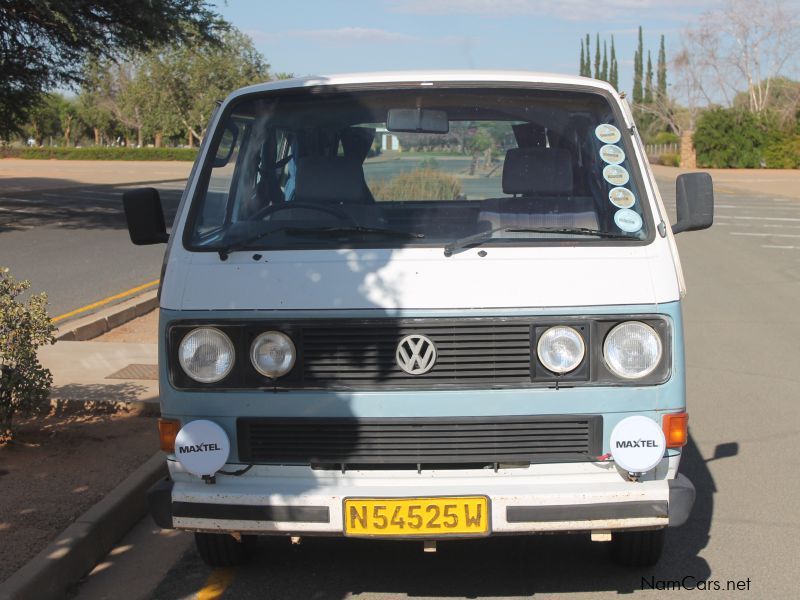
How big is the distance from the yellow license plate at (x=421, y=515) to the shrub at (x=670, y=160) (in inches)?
2337

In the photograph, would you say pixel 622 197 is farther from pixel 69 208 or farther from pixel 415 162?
pixel 69 208

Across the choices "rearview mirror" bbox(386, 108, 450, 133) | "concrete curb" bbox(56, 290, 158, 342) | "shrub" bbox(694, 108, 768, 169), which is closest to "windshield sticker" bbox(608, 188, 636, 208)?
"rearview mirror" bbox(386, 108, 450, 133)

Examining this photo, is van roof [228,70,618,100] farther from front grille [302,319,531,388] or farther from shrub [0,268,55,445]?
shrub [0,268,55,445]

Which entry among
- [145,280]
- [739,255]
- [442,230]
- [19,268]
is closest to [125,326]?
[145,280]

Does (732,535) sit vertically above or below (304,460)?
below

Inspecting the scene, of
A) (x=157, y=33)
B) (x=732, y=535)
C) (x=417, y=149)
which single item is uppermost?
(x=157, y=33)

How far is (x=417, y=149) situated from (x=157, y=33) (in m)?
16.9

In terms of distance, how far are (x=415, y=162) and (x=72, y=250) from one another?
13277 millimetres

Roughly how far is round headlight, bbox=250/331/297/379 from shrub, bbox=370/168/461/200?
1.24 metres

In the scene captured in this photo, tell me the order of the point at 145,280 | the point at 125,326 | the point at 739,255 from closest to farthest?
the point at 125,326, the point at 145,280, the point at 739,255

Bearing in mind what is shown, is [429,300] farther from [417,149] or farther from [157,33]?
[157,33]

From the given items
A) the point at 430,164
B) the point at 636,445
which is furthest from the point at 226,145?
the point at 636,445

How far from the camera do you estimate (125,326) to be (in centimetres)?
1076

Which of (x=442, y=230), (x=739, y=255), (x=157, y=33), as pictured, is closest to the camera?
(x=442, y=230)
